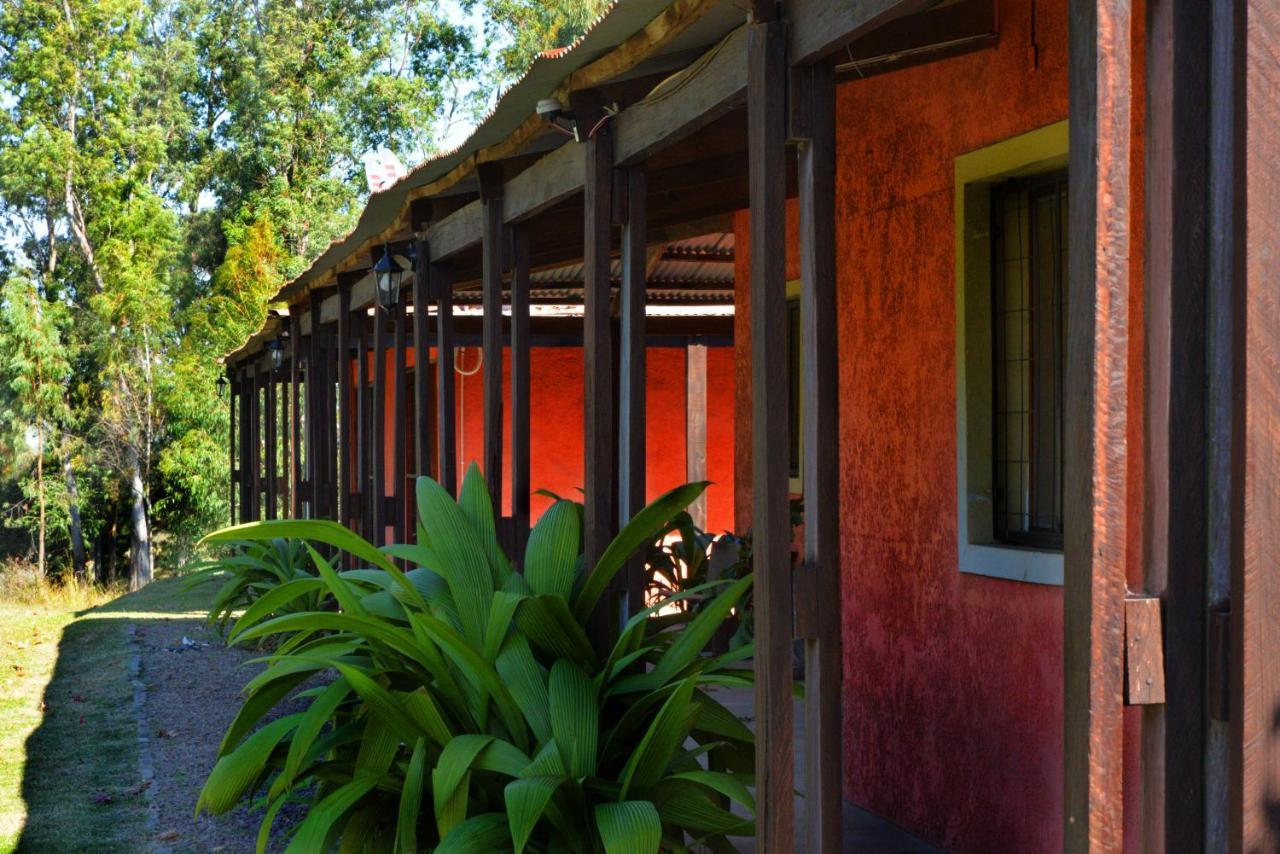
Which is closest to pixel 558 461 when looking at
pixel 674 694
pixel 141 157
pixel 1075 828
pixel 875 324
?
pixel 875 324

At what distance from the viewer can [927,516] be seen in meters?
4.99

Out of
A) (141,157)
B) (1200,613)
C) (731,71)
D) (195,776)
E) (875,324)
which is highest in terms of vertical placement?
(141,157)

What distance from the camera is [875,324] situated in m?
5.33

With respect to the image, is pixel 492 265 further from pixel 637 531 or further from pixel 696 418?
pixel 696 418

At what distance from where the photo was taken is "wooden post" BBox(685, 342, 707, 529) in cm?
1219

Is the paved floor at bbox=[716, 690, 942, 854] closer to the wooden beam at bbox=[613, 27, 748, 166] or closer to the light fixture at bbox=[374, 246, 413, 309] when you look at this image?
the wooden beam at bbox=[613, 27, 748, 166]

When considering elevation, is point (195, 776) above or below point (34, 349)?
below

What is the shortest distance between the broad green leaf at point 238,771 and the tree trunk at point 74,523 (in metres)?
26.0

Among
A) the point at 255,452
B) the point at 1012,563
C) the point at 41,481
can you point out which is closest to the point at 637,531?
the point at 1012,563

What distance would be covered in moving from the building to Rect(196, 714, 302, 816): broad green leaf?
125cm

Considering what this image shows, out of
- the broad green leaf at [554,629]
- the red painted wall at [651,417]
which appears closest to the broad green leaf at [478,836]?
the broad green leaf at [554,629]

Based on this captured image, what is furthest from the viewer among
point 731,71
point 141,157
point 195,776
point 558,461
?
point 141,157

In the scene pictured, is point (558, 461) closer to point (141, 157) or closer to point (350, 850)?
point (350, 850)

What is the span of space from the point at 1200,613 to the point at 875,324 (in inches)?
119
